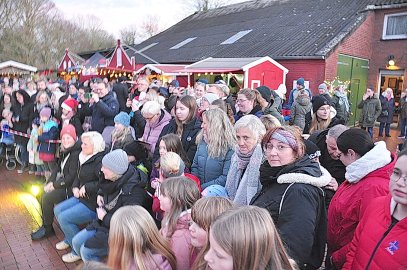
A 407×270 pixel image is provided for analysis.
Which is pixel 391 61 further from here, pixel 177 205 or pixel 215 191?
pixel 177 205

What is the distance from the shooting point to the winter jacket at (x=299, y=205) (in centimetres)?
201

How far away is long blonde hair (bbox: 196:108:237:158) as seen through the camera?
3.81m

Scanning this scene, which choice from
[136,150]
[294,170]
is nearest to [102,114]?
[136,150]

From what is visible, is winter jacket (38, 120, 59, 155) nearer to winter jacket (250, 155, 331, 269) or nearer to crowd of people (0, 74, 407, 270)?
crowd of people (0, 74, 407, 270)

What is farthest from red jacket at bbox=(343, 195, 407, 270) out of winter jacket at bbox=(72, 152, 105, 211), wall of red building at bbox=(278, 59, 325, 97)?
wall of red building at bbox=(278, 59, 325, 97)

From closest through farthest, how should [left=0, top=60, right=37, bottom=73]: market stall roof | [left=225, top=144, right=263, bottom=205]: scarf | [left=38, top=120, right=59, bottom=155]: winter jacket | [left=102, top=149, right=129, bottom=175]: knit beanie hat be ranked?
1. [left=225, top=144, right=263, bottom=205]: scarf
2. [left=102, top=149, right=129, bottom=175]: knit beanie hat
3. [left=38, top=120, right=59, bottom=155]: winter jacket
4. [left=0, top=60, right=37, bottom=73]: market stall roof

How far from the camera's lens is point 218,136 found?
3.82 m

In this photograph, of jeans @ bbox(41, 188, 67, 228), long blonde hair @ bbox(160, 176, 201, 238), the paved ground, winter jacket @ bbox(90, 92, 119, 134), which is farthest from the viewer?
winter jacket @ bbox(90, 92, 119, 134)

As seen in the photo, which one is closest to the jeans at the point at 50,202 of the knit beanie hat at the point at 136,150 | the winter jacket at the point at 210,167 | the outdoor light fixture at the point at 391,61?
the knit beanie hat at the point at 136,150

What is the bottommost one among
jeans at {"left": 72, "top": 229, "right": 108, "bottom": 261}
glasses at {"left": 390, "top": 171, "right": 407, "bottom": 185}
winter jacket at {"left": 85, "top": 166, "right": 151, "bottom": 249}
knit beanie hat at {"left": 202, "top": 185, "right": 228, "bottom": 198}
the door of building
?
jeans at {"left": 72, "top": 229, "right": 108, "bottom": 261}

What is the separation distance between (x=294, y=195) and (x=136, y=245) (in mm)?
1151

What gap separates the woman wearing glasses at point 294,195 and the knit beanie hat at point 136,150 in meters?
2.75

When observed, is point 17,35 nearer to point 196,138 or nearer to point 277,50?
point 277,50

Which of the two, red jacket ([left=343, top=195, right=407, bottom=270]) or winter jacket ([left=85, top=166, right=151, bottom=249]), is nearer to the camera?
red jacket ([left=343, top=195, right=407, bottom=270])
